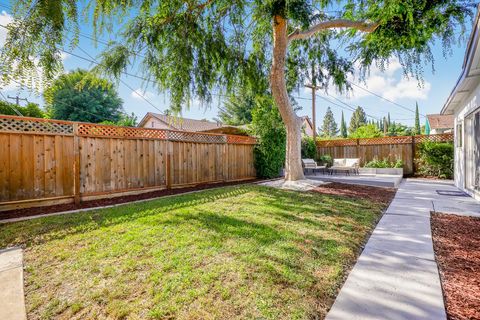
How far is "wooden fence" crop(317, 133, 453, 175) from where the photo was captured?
34.8 ft

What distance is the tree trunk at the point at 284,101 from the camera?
7.14 metres

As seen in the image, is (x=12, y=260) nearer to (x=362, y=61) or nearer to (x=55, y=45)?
(x=55, y=45)

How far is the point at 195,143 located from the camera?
8062mm

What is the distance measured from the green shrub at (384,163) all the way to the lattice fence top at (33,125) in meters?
11.7

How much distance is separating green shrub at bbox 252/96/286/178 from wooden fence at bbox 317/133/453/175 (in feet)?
13.8

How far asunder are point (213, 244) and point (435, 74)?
5.65 meters

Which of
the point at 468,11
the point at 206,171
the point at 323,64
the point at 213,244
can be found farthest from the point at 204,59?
the point at 468,11

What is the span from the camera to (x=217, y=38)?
618cm

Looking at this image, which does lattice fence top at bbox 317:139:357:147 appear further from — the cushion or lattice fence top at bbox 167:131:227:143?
lattice fence top at bbox 167:131:227:143

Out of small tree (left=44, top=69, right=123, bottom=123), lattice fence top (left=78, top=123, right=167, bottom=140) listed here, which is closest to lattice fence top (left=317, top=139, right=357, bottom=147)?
lattice fence top (left=78, top=123, right=167, bottom=140)

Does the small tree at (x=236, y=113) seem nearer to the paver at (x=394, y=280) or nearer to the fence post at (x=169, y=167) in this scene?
the fence post at (x=169, y=167)

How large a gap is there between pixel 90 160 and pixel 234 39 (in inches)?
194

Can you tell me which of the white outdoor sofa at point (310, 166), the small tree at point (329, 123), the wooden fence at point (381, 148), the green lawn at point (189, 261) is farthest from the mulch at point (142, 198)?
the small tree at point (329, 123)

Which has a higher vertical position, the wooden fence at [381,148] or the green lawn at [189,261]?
the wooden fence at [381,148]
